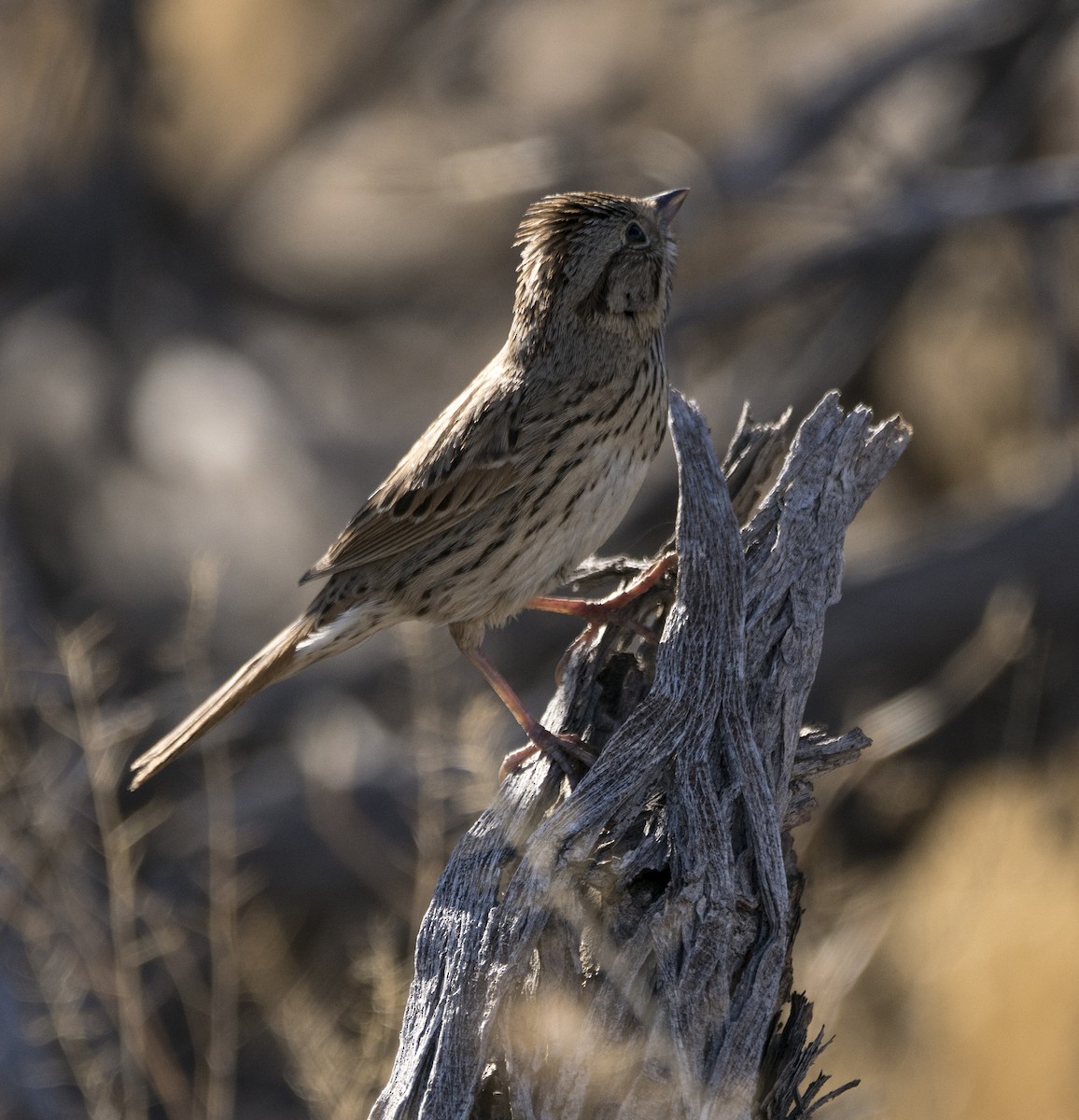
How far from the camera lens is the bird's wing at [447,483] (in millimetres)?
4723

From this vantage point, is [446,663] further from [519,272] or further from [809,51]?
[809,51]

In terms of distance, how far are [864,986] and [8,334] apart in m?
7.65

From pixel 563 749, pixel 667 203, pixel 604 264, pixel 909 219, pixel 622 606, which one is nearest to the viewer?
pixel 563 749

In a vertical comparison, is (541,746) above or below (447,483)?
below

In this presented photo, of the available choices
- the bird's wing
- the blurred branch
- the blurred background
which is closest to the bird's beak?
the bird's wing

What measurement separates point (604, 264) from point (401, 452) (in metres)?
5.67

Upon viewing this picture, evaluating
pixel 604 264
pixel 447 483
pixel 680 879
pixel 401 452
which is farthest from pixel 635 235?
pixel 401 452

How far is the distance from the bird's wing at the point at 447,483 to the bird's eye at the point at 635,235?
58 centimetres

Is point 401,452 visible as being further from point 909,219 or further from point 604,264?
point 604,264

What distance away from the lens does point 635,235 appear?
15.5 feet

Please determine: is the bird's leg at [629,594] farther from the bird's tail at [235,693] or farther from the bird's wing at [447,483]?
the bird's tail at [235,693]

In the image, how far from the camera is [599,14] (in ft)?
39.9

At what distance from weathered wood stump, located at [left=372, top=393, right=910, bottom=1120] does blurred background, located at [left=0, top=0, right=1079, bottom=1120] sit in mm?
1225

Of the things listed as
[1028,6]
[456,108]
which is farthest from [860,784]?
[456,108]
